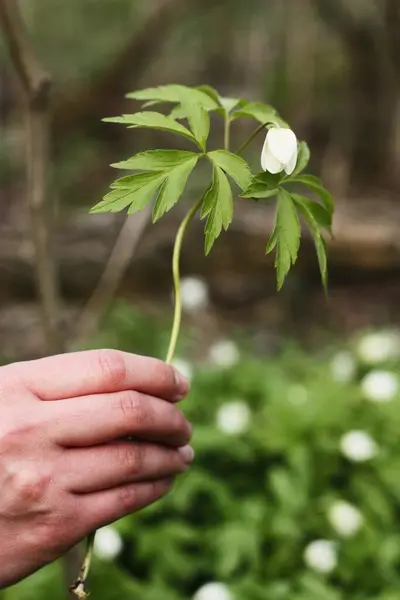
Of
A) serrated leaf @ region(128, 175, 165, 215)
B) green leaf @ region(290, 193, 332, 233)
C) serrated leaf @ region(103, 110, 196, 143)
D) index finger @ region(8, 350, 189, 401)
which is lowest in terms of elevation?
index finger @ region(8, 350, 189, 401)

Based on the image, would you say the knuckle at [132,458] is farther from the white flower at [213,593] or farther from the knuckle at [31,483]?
the white flower at [213,593]

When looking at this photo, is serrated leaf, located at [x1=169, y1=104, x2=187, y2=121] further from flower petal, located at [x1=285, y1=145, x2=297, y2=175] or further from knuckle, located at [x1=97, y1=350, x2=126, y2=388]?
knuckle, located at [x1=97, y1=350, x2=126, y2=388]

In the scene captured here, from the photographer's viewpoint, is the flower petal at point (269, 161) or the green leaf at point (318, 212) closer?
the flower petal at point (269, 161)

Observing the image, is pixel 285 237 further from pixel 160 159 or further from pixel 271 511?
pixel 271 511

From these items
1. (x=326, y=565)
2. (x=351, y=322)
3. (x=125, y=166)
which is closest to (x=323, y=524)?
(x=326, y=565)

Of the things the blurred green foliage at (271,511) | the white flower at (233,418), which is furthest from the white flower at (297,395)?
the white flower at (233,418)

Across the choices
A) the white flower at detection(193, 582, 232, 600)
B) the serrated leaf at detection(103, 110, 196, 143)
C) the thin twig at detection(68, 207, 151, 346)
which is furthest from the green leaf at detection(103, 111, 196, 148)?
the thin twig at detection(68, 207, 151, 346)

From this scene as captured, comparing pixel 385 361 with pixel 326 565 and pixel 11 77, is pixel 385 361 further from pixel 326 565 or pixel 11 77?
pixel 11 77
